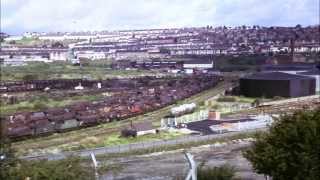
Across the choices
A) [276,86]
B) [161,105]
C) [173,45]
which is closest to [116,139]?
[161,105]

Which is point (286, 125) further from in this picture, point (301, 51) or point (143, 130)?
point (301, 51)

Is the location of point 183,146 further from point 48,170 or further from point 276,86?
point 276,86

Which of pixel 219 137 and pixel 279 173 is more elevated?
pixel 279 173

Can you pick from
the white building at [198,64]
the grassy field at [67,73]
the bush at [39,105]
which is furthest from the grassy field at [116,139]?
the white building at [198,64]

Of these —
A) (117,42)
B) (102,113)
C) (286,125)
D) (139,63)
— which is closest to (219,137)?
(102,113)

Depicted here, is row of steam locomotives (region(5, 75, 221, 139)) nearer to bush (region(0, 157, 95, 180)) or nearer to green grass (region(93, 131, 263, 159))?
green grass (region(93, 131, 263, 159))
